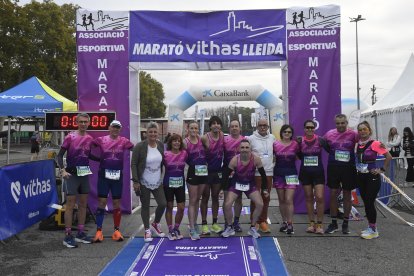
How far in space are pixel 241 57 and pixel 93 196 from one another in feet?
12.8

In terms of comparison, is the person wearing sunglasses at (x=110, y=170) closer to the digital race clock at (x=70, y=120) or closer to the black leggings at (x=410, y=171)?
the digital race clock at (x=70, y=120)

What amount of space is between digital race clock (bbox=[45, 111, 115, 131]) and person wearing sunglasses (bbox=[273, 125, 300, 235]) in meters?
3.11

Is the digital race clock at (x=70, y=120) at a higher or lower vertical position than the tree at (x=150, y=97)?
lower

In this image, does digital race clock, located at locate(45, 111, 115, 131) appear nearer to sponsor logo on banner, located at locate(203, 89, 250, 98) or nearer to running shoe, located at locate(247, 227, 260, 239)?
running shoe, located at locate(247, 227, 260, 239)

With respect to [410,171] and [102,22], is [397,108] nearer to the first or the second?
[410,171]

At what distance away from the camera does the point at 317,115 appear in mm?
8008

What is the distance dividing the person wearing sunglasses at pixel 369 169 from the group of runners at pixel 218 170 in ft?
0.05

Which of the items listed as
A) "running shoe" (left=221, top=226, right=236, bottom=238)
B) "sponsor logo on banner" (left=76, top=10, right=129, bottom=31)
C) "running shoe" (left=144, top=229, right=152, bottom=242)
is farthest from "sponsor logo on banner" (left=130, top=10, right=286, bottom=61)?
"running shoe" (left=144, top=229, right=152, bottom=242)

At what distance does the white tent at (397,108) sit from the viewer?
15.7 meters

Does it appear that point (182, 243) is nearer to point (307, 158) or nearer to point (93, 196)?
point (307, 158)

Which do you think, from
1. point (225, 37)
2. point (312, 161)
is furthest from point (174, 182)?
point (225, 37)

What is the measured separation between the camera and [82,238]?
6246 millimetres

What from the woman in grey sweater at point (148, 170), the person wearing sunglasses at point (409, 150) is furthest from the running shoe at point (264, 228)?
the person wearing sunglasses at point (409, 150)

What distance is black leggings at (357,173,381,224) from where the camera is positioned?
620 centimetres
